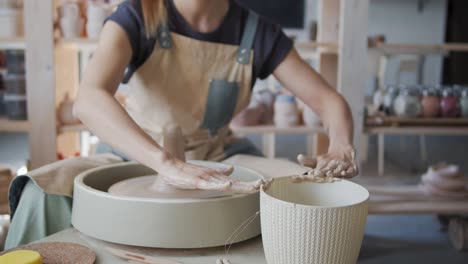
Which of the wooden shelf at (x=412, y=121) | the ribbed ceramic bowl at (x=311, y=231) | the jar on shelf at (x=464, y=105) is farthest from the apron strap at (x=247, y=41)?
the jar on shelf at (x=464, y=105)

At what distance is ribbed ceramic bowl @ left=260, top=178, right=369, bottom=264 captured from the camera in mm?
587

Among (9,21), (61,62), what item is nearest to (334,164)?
(61,62)

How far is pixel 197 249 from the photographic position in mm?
745

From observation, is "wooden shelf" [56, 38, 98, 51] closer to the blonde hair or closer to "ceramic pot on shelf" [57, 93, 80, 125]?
"ceramic pot on shelf" [57, 93, 80, 125]

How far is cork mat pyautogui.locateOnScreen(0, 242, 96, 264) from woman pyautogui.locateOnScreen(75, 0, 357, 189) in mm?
423

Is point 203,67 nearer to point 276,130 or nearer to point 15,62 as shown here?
point 276,130

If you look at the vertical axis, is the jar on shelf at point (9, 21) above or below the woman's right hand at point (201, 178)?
above

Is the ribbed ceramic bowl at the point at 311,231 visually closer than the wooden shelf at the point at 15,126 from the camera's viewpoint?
Yes

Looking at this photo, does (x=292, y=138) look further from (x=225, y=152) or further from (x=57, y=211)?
(x=57, y=211)

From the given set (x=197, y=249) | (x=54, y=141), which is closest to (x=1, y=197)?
(x=54, y=141)

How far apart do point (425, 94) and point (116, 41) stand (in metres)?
Result: 1.83

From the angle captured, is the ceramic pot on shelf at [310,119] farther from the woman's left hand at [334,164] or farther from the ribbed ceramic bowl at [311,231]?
the ribbed ceramic bowl at [311,231]

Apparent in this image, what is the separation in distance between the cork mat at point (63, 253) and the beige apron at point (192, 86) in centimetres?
52

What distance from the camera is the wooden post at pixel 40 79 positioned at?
74.6 inches
